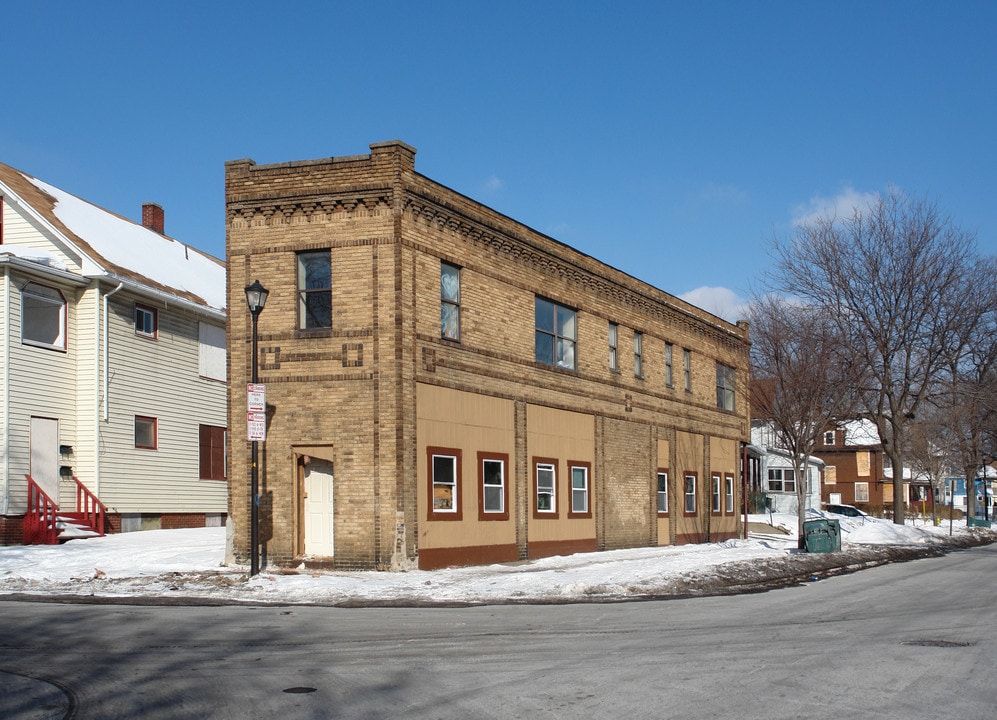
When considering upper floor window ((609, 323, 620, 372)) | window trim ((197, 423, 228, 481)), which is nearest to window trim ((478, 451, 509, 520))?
upper floor window ((609, 323, 620, 372))

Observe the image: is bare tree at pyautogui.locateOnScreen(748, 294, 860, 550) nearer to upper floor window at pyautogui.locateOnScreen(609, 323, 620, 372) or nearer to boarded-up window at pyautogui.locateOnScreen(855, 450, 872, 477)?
upper floor window at pyautogui.locateOnScreen(609, 323, 620, 372)

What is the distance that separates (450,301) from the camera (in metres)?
23.5

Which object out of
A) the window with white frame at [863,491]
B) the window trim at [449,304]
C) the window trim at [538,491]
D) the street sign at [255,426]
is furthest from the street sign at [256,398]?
the window with white frame at [863,491]

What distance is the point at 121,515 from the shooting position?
2980 cm

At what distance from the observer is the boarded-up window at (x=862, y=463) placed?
90.3 meters

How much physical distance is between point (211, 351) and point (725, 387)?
18.0m

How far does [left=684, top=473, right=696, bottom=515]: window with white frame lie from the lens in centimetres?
3494

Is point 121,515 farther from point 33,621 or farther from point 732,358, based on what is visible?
point 732,358

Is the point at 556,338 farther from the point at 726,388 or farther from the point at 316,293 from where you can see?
the point at 726,388

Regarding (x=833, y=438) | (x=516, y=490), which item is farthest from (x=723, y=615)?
(x=833, y=438)

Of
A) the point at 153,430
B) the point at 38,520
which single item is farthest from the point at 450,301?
the point at 153,430

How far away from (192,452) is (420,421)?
13.8 metres

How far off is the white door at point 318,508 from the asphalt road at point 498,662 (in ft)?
18.8

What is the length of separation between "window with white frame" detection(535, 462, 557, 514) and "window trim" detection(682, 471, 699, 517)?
347 inches
